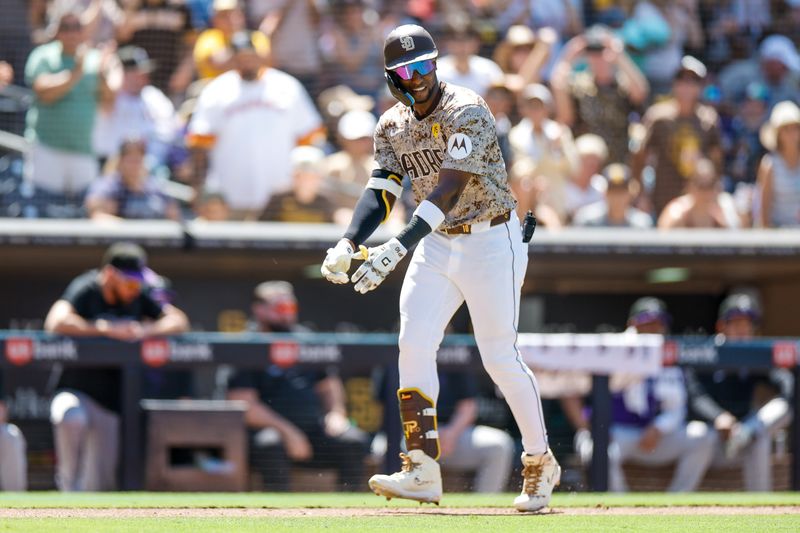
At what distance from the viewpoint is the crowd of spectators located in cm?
941

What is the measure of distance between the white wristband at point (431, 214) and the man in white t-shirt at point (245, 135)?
4342mm

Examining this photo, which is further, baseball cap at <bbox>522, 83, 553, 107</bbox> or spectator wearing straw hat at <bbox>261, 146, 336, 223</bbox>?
baseball cap at <bbox>522, 83, 553, 107</bbox>

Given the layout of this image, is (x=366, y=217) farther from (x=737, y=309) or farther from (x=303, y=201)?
(x=737, y=309)

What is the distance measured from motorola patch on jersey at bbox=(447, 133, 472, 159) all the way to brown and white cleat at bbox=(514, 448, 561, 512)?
124 centimetres

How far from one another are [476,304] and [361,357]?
8.50ft

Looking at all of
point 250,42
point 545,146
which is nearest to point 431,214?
point 250,42

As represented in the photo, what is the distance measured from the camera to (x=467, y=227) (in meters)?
5.41

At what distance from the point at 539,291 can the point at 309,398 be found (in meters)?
2.56

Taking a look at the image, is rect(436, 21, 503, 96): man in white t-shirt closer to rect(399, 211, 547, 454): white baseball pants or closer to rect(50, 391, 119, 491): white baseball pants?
rect(50, 391, 119, 491): white baseball pants

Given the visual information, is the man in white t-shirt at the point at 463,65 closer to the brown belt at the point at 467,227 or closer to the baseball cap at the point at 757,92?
the baseball cap at the point at 757,92

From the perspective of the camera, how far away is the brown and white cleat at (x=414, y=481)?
17.9ft

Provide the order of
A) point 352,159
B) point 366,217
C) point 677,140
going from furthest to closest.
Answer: point 677,140 → point 352,159 → point 366,217

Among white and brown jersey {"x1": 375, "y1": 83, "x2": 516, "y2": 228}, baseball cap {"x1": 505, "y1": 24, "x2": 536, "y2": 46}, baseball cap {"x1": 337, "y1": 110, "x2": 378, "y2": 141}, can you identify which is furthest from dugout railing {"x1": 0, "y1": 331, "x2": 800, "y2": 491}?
baseball cap {"x1": 505, "y1": 24, "x2": 536, "y2": 46}

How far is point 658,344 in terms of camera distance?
8.06m
